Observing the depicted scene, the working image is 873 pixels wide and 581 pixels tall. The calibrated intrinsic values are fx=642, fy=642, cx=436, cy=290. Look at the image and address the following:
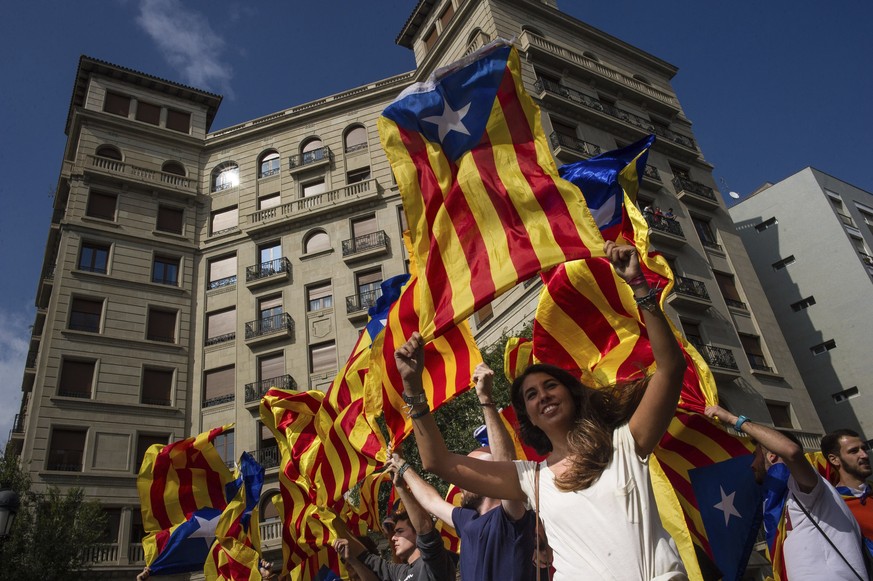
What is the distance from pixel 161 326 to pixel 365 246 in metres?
8.70

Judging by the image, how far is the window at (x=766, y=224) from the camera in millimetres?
33978

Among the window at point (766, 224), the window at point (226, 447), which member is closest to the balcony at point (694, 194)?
the window at point (766, 224)

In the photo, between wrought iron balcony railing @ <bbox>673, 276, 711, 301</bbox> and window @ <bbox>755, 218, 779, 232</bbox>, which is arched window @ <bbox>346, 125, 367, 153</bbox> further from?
window @ <bbox>755, 218, 779, 232</bbox>

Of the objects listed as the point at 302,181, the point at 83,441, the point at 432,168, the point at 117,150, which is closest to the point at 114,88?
the point at 117,150

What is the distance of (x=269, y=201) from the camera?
96.2 feet

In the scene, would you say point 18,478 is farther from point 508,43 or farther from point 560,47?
point 560,47

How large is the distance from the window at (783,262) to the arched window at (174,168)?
29.7 metres

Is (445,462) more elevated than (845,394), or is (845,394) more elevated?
(845,394)

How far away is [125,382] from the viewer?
23.3 m

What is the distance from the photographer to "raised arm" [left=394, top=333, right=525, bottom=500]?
8.52 ft

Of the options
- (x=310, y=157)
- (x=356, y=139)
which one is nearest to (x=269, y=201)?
(x=310, y=157)

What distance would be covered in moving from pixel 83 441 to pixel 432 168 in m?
21.8

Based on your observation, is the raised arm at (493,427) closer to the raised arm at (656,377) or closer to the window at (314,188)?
the raised arm at (656,377)

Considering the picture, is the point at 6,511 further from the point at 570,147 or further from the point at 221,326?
the point at 570,147
